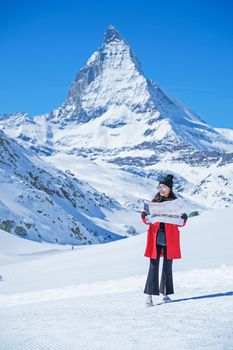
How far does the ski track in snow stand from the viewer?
171 inches

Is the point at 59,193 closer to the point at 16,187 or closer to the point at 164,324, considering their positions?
the point at 16,187

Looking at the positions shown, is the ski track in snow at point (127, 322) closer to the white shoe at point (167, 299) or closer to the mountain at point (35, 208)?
the white shoe at point (167, 299)

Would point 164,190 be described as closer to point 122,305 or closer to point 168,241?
point 168,241

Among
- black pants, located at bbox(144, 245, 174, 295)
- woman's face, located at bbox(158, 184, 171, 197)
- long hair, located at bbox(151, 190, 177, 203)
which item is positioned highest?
woman's face, located at bbox(158, 184, 171, 197)

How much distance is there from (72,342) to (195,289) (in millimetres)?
3782

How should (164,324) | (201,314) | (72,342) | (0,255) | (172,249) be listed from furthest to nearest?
(0,255), (172,249), (201,314), (164,324), (72,342)

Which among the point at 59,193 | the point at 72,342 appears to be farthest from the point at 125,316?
the point at 59,193

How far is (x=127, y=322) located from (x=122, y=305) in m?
1.46

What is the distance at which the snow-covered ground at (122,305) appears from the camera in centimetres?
447

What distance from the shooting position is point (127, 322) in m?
5.31

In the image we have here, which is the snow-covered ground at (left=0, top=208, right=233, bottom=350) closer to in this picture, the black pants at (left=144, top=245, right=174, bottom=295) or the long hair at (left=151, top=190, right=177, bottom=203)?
the black pants at (left=144, top=245, right=174, bottom=295)

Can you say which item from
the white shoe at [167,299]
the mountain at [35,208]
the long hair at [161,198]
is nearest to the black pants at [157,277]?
the white shoe at [167,299]

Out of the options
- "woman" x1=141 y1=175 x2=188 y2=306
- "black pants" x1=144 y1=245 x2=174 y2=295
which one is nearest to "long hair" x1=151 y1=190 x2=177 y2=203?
"woman" x1=141 y1=175 x2=188 y2=306

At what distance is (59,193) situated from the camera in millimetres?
80562
